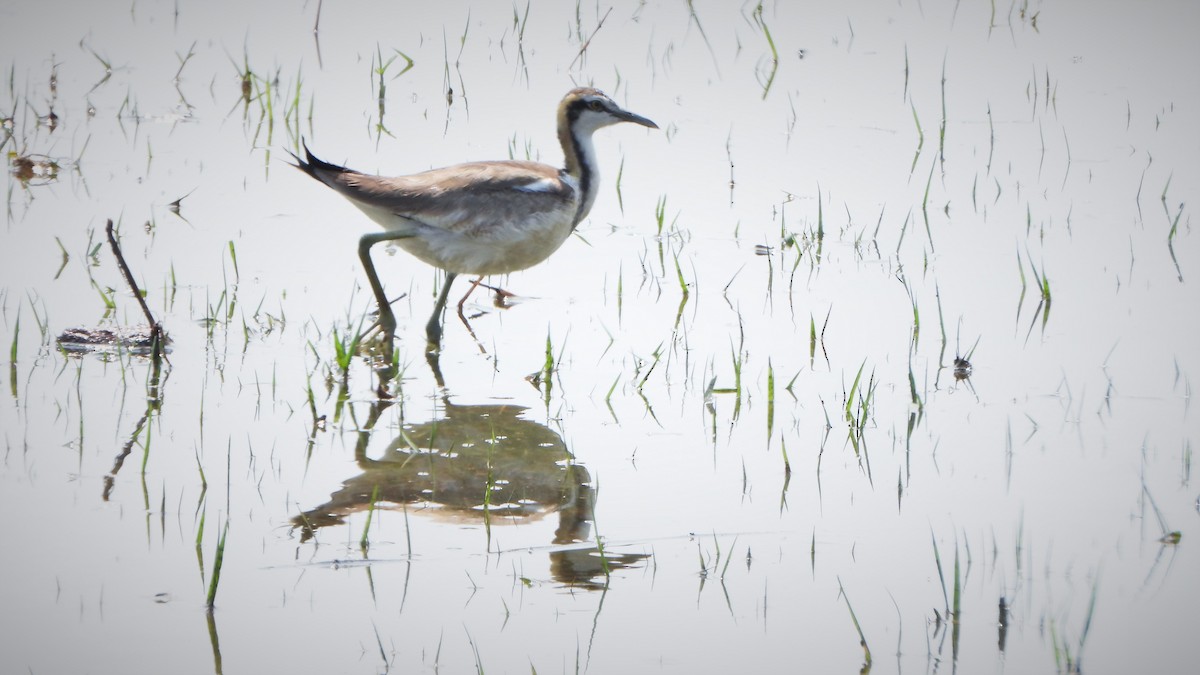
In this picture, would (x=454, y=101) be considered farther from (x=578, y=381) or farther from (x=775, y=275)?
(x=578, y=381)

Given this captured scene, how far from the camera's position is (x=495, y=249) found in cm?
738

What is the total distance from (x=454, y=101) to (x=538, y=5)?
3637 millimetres

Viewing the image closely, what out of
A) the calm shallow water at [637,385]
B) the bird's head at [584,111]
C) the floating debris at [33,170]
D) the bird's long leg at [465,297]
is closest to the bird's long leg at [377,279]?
the calm shallow water at [637,385]

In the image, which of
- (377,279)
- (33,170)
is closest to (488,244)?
(377,279)

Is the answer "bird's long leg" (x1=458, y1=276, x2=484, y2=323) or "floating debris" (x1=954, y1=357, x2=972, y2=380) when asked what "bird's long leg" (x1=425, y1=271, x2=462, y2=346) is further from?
"floating debris" (x1=954, y1=357, x2=972, y2=380)

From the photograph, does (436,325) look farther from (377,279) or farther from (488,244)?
(488,244)

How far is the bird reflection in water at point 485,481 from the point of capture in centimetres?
498

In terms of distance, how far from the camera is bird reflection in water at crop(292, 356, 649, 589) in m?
4.98

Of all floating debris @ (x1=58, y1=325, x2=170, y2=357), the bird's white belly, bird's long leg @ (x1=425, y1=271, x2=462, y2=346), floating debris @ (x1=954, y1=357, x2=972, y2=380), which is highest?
the bird's white belly

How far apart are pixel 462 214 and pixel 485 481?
7.03 feet

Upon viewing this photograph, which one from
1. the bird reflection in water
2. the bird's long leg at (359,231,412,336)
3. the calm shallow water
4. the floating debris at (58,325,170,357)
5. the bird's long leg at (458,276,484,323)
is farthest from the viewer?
the bird's long leg at (458,276,484,323)

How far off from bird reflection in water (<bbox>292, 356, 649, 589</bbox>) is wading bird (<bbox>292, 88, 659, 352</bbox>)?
1268 millimetres

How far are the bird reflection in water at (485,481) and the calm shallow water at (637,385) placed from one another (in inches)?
0.8

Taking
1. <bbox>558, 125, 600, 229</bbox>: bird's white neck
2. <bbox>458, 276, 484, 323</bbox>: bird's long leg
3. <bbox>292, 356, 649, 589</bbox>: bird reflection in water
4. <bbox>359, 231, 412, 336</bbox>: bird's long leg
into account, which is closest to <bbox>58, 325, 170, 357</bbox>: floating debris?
<bbox>359, 231, 412, 336</bbox>: bird's long leg
